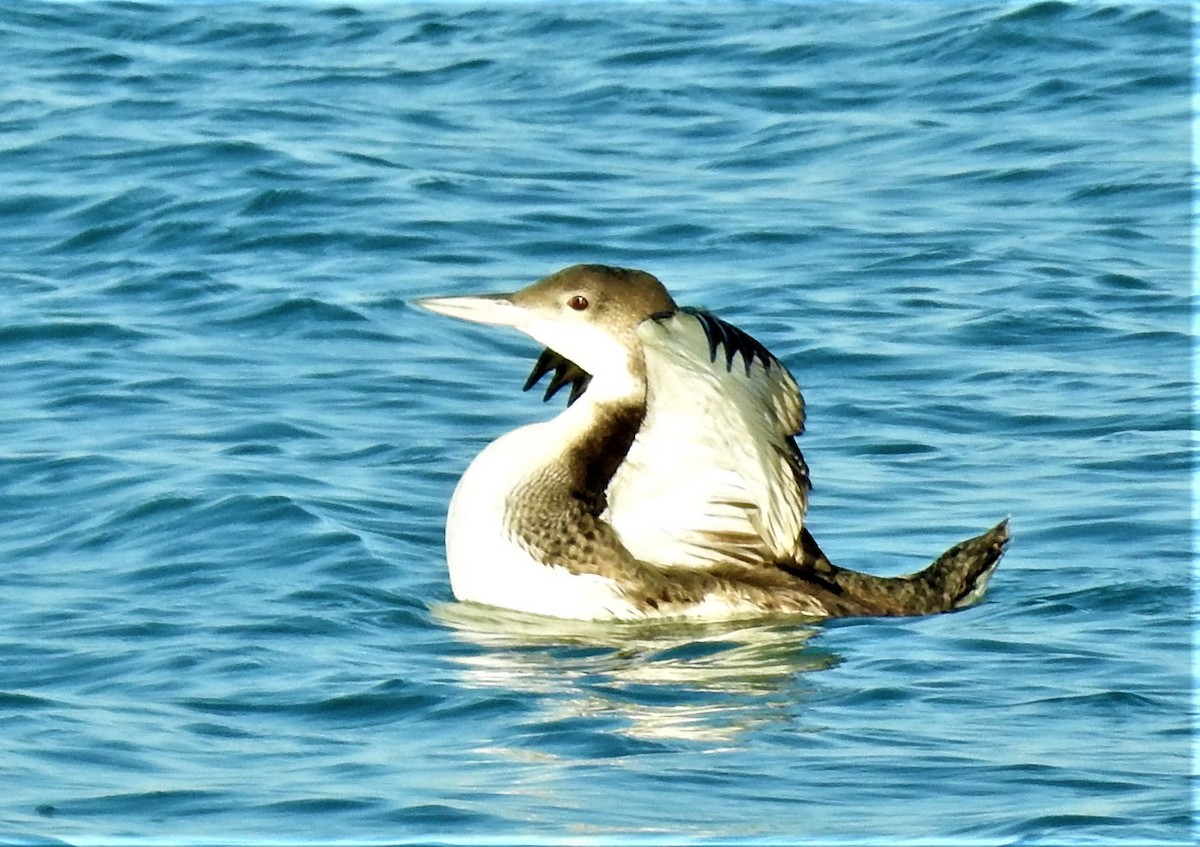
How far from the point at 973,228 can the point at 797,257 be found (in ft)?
3.83

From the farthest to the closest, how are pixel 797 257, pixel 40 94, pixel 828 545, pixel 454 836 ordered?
1. pixel 40 94
2. pixel 797 257
3. pixel 828 545
4. pixel 454 836

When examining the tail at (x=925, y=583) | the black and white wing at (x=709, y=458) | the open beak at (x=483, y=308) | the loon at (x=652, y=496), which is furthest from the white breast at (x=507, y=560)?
the tail at (x=925, y=583)

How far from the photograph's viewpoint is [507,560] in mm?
7898

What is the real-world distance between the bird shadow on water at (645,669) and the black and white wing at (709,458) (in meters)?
0.29

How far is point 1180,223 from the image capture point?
14.2 meters

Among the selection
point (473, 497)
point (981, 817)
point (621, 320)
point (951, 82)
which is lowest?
point (981, 817)

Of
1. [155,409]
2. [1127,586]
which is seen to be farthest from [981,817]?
[155,409]

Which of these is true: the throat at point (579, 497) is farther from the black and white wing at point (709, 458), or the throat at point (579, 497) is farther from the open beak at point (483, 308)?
the open beak at point (483, 308)

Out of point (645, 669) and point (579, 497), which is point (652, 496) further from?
point (645, 669)

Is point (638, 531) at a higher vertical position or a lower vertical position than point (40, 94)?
lower

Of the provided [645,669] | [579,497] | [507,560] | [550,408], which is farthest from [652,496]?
[550,408]

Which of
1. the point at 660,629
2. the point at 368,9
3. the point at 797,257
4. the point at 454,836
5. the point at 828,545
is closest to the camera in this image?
the point at 454,836

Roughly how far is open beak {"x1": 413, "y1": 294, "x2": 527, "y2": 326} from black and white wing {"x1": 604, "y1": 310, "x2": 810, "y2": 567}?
2.04 ft

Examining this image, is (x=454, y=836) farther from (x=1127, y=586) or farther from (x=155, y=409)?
(x=155, y=409)
